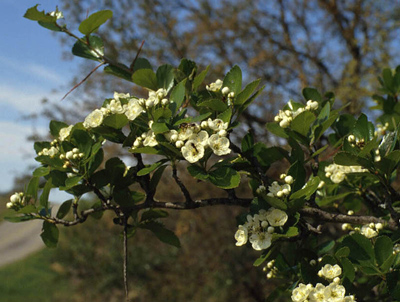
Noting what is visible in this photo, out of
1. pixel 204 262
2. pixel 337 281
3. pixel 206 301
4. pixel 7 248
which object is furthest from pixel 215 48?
pixel 7 248

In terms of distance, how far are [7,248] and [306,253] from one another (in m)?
16.3

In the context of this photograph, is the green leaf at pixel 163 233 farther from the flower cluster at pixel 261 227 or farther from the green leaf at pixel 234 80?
the green leaf at pixel 234 80

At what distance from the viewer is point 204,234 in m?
5.48

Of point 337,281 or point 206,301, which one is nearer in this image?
point 337,281

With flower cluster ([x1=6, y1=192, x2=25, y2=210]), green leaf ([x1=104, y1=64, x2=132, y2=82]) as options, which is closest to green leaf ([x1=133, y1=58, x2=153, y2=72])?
green leaf ([x1=104, y1=64, x2=132, y2=82])

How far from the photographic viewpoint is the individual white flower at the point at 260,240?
1235 millimetres

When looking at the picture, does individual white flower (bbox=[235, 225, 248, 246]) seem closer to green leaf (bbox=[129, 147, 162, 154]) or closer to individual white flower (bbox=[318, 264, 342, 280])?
individual white flower (bbox=[318, 264, 342, 280])

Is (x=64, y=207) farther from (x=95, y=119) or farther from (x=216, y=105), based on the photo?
(x=216, y=105)

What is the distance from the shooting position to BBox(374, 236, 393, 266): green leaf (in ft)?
3.95

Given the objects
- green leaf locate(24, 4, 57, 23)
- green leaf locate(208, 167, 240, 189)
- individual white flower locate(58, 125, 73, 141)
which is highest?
green leaf locate(24, 4, 57, 23)

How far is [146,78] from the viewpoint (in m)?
1.51

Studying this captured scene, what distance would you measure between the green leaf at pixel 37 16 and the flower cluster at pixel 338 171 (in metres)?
1.14

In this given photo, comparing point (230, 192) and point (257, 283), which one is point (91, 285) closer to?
point (257, 283)

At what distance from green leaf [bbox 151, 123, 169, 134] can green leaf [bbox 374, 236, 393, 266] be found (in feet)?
2.22
